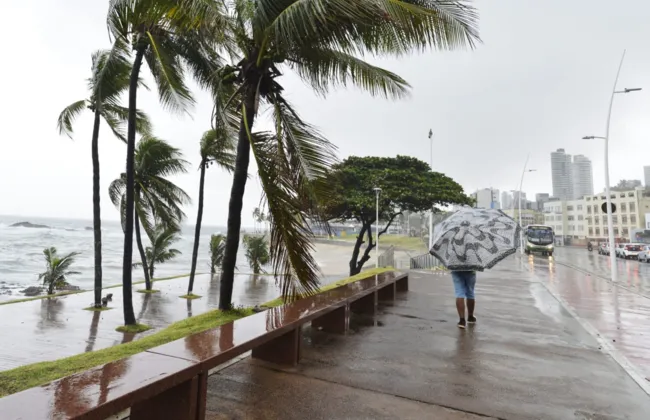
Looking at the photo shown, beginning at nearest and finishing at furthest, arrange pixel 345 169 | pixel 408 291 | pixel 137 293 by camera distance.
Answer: pixel 408 291
pixel 137 293
pixel 345 169

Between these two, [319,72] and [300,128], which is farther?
[319,72]

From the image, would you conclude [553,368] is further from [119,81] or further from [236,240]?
[119,81]

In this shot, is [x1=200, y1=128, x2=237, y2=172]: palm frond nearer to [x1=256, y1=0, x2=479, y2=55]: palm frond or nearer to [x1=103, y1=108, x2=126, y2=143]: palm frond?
[x1=103, y1=108, x2=126, y2=143]: palm frond

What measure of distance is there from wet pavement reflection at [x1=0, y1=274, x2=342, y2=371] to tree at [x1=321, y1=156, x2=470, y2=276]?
17.4 ft

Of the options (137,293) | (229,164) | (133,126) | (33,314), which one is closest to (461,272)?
(133,126)

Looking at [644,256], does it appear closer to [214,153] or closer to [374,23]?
[214,153]

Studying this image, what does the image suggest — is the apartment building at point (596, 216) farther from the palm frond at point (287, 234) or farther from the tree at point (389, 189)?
the palm frond at point (287, 234)

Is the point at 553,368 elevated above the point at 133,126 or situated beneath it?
situated beneath

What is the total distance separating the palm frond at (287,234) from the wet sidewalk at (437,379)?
0.79 meters

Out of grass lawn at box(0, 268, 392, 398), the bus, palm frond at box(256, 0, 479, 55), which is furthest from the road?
the bus

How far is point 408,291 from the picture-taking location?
8.89 meters

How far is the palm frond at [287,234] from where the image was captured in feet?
12.9

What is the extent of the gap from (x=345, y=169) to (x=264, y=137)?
1313cm

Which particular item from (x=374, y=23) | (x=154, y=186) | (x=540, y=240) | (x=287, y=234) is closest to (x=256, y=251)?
(x=154, y=186)
